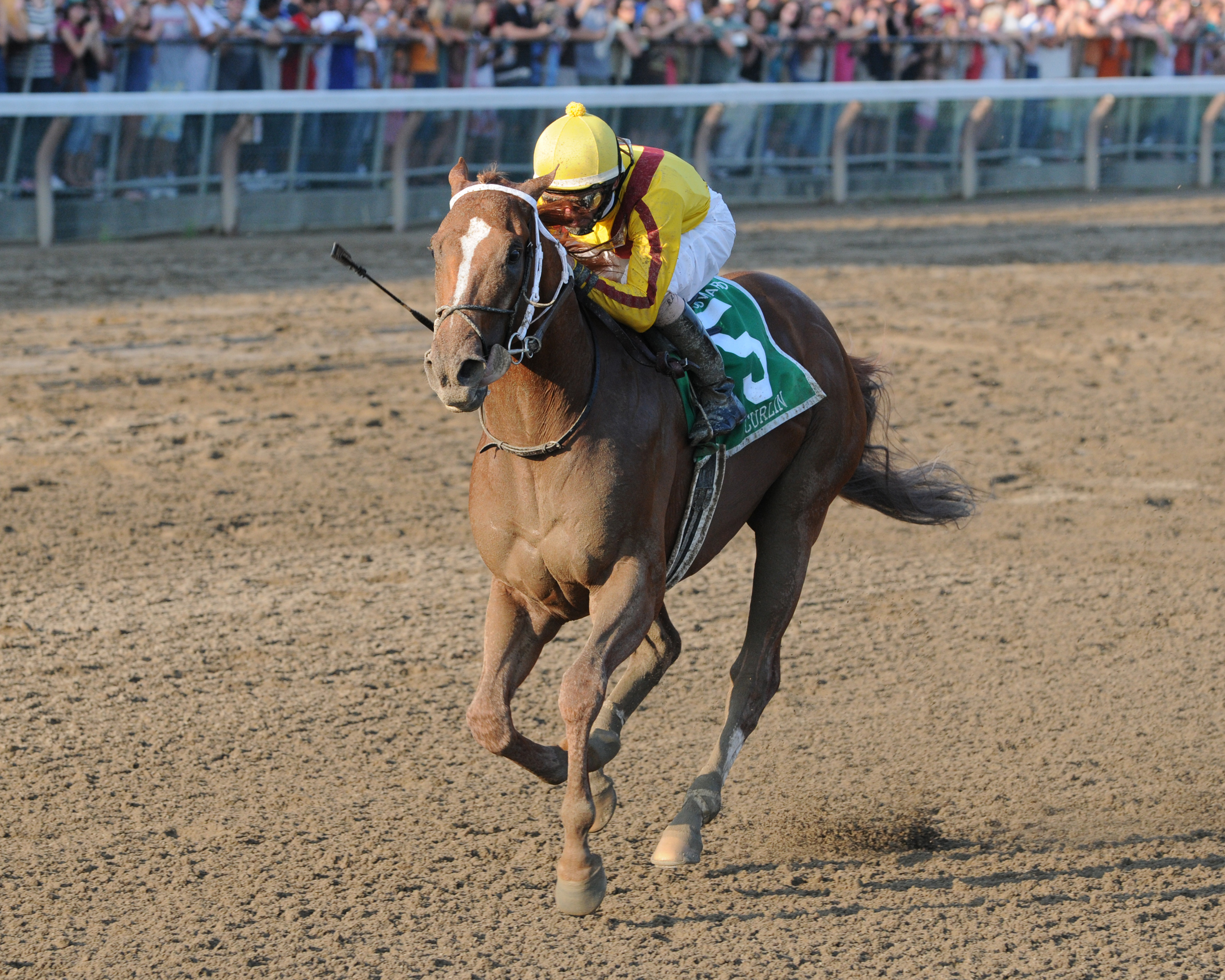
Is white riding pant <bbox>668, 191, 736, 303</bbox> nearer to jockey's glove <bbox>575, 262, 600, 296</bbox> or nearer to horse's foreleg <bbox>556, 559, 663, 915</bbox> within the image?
jockey's glove <bbox>575, 262, 600, 296</bbox>

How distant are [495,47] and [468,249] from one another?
1237cm

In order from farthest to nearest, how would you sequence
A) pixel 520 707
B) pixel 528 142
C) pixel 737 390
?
pixel 528 142
pixel 520 707
pixel 737 390

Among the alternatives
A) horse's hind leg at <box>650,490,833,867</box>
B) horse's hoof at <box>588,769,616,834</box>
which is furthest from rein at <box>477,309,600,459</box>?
horse's hind leg at <box>650,490,833,867</box>

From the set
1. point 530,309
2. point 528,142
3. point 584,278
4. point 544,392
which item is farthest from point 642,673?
point 528,142

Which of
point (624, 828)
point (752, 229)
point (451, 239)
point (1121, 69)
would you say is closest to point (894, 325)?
point (752, 229)

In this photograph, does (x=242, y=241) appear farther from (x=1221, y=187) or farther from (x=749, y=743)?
(x=1221, y=187)

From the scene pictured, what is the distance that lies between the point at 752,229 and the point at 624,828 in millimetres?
11382

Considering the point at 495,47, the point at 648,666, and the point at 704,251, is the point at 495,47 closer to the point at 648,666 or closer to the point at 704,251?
the point at 704,251

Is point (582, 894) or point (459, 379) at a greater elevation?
point (459, 379)

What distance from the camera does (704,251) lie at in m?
4.46

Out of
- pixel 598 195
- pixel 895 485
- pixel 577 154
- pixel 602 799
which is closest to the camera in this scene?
pixel 577 154

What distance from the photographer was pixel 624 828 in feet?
14.4

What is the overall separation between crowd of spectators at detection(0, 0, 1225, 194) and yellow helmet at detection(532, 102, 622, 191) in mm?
9828

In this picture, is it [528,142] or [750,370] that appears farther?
[528,142]
